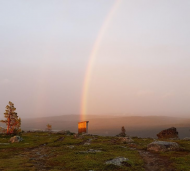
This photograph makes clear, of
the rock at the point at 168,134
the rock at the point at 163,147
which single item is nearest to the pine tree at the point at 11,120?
the rock at the point at 163,147

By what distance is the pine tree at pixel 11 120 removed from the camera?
228 ft

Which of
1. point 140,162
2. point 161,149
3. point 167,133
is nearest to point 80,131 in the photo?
point 167,133

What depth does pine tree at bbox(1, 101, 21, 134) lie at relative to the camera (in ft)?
228

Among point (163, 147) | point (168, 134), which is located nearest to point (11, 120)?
point (163, 147)

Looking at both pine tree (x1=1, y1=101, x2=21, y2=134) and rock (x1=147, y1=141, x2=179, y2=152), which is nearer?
rock (x1=147, y1=141, x2=179, y2=152)

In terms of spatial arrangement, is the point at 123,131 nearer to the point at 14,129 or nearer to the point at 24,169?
the point at 14,129

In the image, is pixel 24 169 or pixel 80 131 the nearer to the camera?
pixel 24 169

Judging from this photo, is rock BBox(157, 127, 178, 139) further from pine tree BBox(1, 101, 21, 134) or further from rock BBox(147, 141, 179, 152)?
pine tree BBox(1, 101, 21, 134)

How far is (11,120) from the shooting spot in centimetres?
7038

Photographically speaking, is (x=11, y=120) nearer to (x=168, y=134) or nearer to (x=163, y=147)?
(x=163, y=147)

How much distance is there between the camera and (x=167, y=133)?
8406 centimetres

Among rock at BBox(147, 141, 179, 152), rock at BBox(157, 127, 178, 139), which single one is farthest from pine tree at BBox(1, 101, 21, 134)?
rock at BBox(157, 127, 178, 139)

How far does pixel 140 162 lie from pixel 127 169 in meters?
4.32

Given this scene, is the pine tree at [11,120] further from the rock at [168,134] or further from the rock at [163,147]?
the rock at [168,134]
